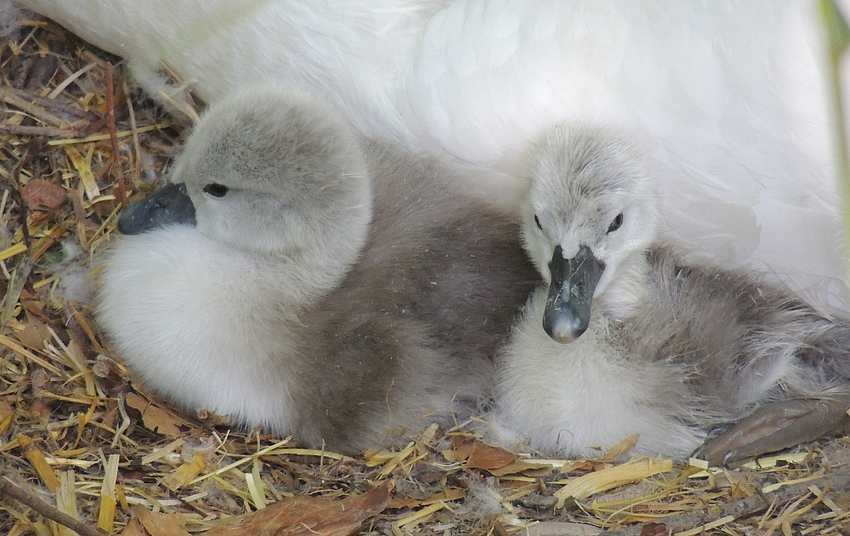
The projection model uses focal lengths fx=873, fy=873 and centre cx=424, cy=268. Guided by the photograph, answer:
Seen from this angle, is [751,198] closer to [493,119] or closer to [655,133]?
Result: [655,133]

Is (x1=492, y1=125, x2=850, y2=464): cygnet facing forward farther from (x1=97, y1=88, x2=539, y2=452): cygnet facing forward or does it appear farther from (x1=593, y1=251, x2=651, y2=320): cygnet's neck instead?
(x1=97, y1=88, x2=539, y2=452): cygnet facing forward

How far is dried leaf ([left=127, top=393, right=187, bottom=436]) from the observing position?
1972 mm

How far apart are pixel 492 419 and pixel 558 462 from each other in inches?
7.4

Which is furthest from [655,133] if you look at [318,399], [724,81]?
[318,399]

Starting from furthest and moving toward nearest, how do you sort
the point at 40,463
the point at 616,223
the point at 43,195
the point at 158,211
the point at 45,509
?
the point at 43,195 < the point at 158,211 < the point at 616,223 < the point at 40,463 < the point at 45,509

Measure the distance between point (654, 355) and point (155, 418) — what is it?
1.14 m

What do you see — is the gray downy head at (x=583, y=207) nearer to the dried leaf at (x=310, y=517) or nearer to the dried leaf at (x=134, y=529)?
the dried leaf at (x=310, y=517)

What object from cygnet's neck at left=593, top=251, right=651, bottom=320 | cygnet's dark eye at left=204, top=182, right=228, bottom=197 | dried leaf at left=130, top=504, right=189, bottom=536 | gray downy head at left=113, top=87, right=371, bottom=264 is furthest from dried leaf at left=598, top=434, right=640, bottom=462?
cygnet's dark eye at left=204, top=182, right=228, bottom=197

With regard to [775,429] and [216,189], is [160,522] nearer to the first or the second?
[216,189]

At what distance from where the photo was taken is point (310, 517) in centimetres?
175

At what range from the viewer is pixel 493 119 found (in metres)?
1.96

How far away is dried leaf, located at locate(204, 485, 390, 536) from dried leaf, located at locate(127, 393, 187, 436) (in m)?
0.32

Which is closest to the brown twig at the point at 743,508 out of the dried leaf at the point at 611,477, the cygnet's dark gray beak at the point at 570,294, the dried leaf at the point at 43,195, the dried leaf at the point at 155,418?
the dried leaf at the point at 611,477

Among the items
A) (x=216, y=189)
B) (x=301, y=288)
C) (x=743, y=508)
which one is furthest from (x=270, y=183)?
(x=743, y=508)
